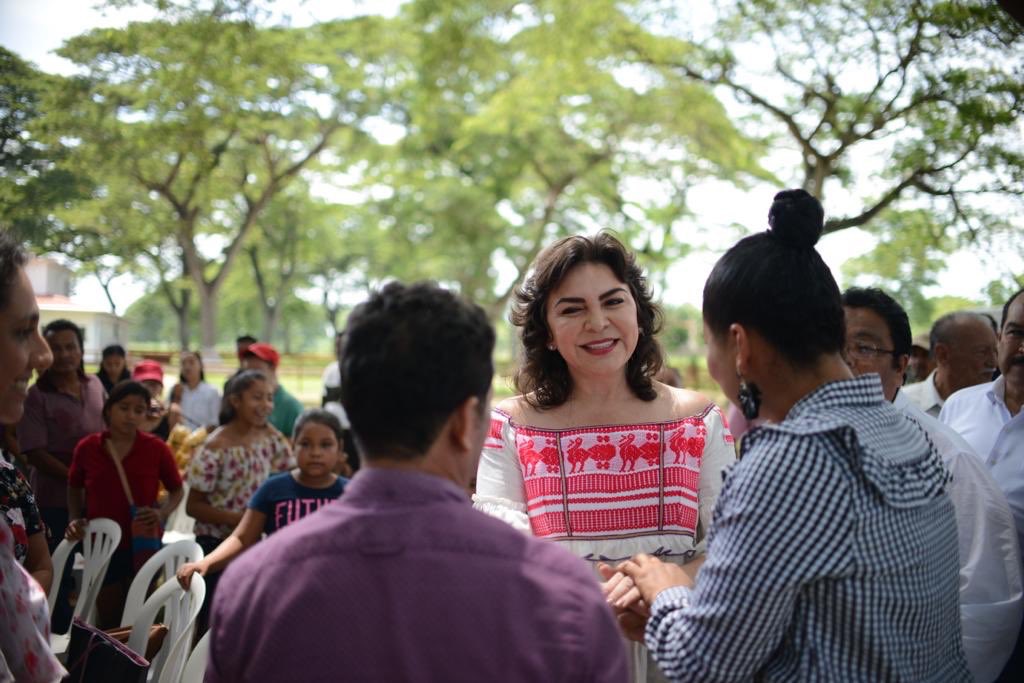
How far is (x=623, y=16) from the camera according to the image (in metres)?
9.96

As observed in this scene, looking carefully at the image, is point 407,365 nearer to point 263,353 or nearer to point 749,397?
point 749,397

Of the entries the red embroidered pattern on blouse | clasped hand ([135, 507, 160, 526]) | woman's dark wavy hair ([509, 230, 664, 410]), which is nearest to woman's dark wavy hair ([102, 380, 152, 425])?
clasped hand ([135, 507, 160, 526])

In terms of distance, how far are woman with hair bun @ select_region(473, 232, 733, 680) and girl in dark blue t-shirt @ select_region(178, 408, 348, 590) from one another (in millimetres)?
1948

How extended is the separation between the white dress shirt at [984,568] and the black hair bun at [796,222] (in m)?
0.85

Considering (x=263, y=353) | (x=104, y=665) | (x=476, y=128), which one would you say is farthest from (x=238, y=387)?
(x=476, y=128)

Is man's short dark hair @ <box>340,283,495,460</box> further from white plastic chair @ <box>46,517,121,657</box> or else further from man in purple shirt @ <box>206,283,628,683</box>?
white plastic chair @ <box>46,517,121,657</box>

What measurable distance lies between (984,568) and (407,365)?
169cm

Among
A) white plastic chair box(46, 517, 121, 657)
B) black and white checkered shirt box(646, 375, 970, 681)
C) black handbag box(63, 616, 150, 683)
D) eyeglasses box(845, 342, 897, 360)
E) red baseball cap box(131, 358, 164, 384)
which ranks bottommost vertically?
white plastic chair box(46, 517, 121, 657)

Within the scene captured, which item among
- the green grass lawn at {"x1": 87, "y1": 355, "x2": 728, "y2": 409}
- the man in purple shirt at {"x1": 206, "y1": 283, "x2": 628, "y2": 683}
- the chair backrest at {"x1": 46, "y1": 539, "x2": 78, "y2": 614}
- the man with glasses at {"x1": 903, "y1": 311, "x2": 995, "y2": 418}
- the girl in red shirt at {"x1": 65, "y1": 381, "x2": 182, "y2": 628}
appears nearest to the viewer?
the man in purple shirt at {"x1": 206, "y1": 283, "x2": 628, "y2": 683}

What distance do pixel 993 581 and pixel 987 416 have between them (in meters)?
1.38

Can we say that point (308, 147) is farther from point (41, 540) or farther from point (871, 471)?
point (871, 471)

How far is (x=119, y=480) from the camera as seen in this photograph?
A: 4.76 m

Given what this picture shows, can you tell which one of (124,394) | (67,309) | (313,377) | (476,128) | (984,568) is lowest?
(313,377)

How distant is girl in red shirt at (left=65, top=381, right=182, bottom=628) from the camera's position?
4520 millimetres
